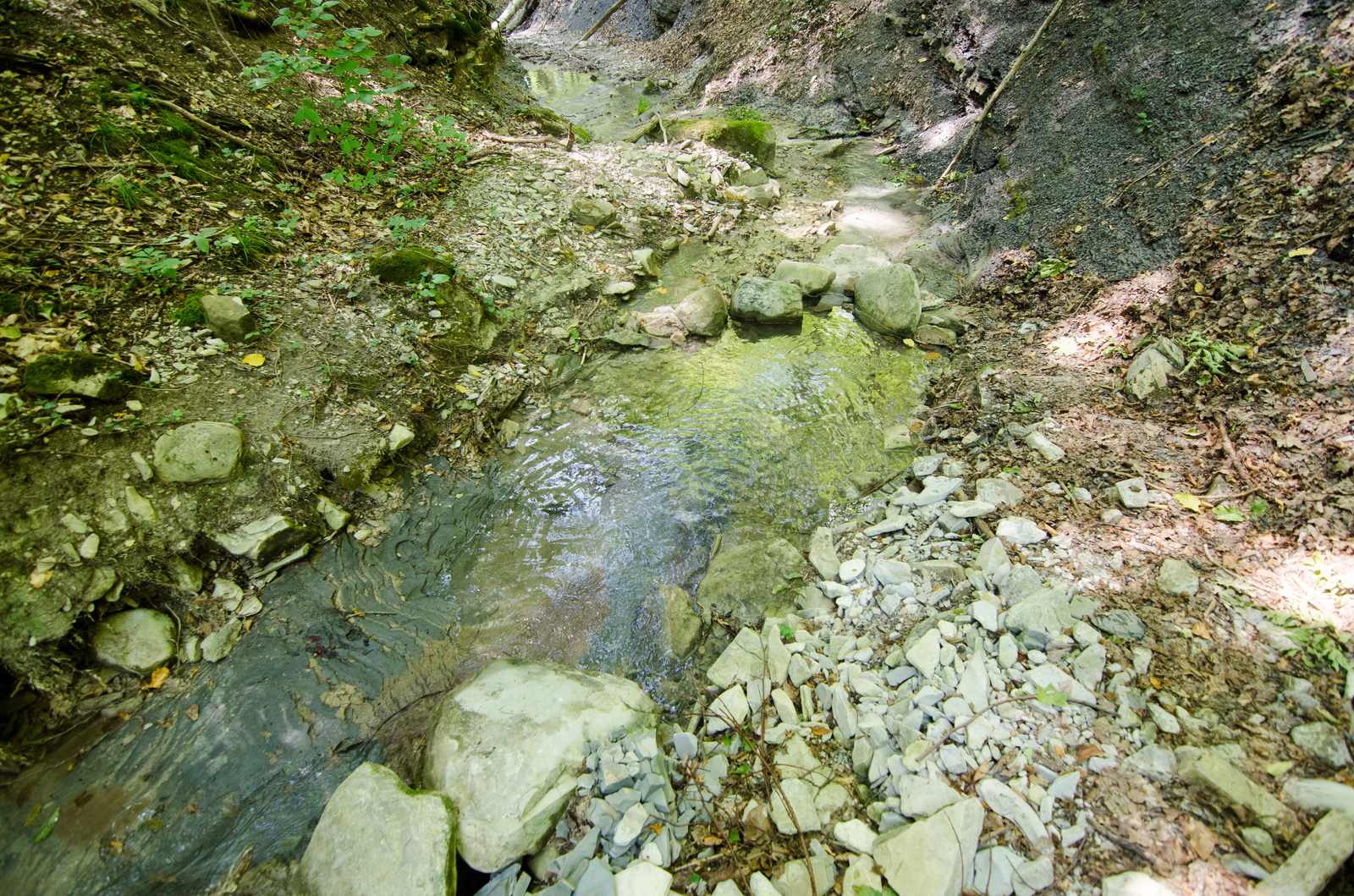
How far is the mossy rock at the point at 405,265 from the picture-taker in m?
4.10

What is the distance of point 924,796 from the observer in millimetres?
1922

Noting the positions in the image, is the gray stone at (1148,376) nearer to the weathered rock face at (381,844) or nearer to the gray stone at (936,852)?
the gray stone at (936,852)

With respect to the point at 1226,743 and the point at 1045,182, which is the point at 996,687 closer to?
the point at 1226,743

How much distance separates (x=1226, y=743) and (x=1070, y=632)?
1.84 feet

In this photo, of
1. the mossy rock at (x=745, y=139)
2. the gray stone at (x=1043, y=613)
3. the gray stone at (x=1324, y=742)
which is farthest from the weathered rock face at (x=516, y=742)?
the mossy rock at (x=745, y=139)

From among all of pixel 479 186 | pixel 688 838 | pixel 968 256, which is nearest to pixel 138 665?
pixel 688 838

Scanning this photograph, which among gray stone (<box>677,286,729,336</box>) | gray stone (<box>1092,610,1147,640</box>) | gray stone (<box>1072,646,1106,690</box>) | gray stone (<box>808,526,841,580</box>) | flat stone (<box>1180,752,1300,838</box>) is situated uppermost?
gray stone (<box>677,286,729,336</box>)

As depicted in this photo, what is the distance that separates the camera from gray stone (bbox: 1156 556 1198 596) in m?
2.21

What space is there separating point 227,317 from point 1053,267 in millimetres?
6667

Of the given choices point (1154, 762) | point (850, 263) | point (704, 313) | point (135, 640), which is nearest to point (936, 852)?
point (1154, 762)

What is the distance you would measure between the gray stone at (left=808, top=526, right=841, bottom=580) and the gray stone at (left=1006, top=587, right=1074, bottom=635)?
3.12 feet

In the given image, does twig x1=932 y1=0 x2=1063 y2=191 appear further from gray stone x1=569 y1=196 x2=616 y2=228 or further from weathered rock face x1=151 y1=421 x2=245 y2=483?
weathered rock face x1=151 y1=421 x2=245 y2=483

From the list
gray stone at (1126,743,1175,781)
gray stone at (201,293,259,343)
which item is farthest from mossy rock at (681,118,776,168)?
gray stone at (1126,743,1175,781)

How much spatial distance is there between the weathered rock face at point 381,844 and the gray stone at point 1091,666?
2.62 meters
